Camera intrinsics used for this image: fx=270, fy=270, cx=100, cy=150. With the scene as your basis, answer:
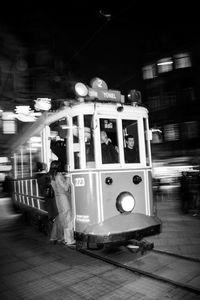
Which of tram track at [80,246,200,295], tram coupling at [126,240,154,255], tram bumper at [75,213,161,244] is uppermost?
tram bumper at [75,213,161,244]

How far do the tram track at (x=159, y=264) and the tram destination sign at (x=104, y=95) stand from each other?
10.3ft

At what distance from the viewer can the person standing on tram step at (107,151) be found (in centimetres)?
531

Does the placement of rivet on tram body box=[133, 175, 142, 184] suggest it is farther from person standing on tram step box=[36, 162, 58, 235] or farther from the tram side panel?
person standing on tram step box=[36, 162, 58, 235]

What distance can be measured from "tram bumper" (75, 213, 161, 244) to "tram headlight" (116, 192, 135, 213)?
0.40 ft

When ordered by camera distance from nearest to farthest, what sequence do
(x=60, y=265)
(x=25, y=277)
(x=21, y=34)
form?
(x=25, y=277)
(x=60, y=265)
(x=21, y=34)

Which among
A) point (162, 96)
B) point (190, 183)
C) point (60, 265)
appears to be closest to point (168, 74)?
point (162, 96)

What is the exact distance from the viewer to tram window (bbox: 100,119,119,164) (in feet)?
17.5

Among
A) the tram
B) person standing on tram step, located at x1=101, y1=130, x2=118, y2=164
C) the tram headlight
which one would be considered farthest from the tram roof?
the tram headlight

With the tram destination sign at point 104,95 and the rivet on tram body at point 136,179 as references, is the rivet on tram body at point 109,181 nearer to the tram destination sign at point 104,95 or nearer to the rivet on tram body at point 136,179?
the rivet on tram body at point 136,179

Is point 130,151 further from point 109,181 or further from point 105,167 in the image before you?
point 109,181

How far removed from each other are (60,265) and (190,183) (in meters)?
6.19

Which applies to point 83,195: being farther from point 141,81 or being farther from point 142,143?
point 141,81

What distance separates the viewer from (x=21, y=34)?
23.7m

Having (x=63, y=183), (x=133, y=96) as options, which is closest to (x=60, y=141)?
(x=63, y=183)
